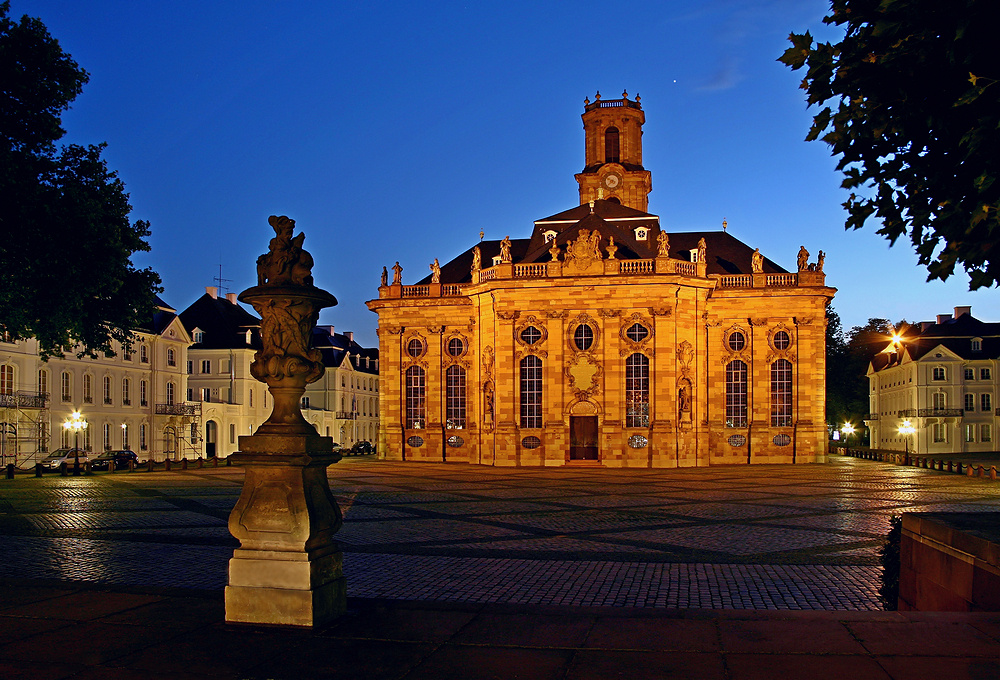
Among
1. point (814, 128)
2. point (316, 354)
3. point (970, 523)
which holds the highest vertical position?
point (814, 128)

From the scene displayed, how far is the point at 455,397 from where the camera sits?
56.5 metres

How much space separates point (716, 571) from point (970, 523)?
4.23 m

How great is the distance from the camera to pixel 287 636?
8.30 meters

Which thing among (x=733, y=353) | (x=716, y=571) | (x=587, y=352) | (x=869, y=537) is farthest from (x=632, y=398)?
(x=716, y=571)

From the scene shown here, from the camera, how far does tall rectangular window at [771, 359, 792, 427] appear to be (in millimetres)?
53906

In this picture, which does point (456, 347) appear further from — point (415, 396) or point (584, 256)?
point (584, 256)

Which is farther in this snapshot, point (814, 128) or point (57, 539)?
point (57, 539)

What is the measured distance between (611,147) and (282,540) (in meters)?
64.6

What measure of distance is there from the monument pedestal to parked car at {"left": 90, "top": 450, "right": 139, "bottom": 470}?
38.2 meters

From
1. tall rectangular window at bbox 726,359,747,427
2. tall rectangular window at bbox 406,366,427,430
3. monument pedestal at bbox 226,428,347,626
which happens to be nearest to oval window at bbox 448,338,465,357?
tall rectangular window at bbox 406,366,427,430

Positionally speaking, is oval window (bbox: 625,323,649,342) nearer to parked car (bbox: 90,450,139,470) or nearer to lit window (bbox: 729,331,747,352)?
lit window (bbox: 729,331,747,352)

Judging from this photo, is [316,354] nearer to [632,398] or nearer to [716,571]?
[716,571]

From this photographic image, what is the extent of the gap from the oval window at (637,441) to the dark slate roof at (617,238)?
11.7m

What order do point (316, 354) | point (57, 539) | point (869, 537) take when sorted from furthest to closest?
1. point (869, 537)
2. point (57, 539)
3. point (316, 354)
